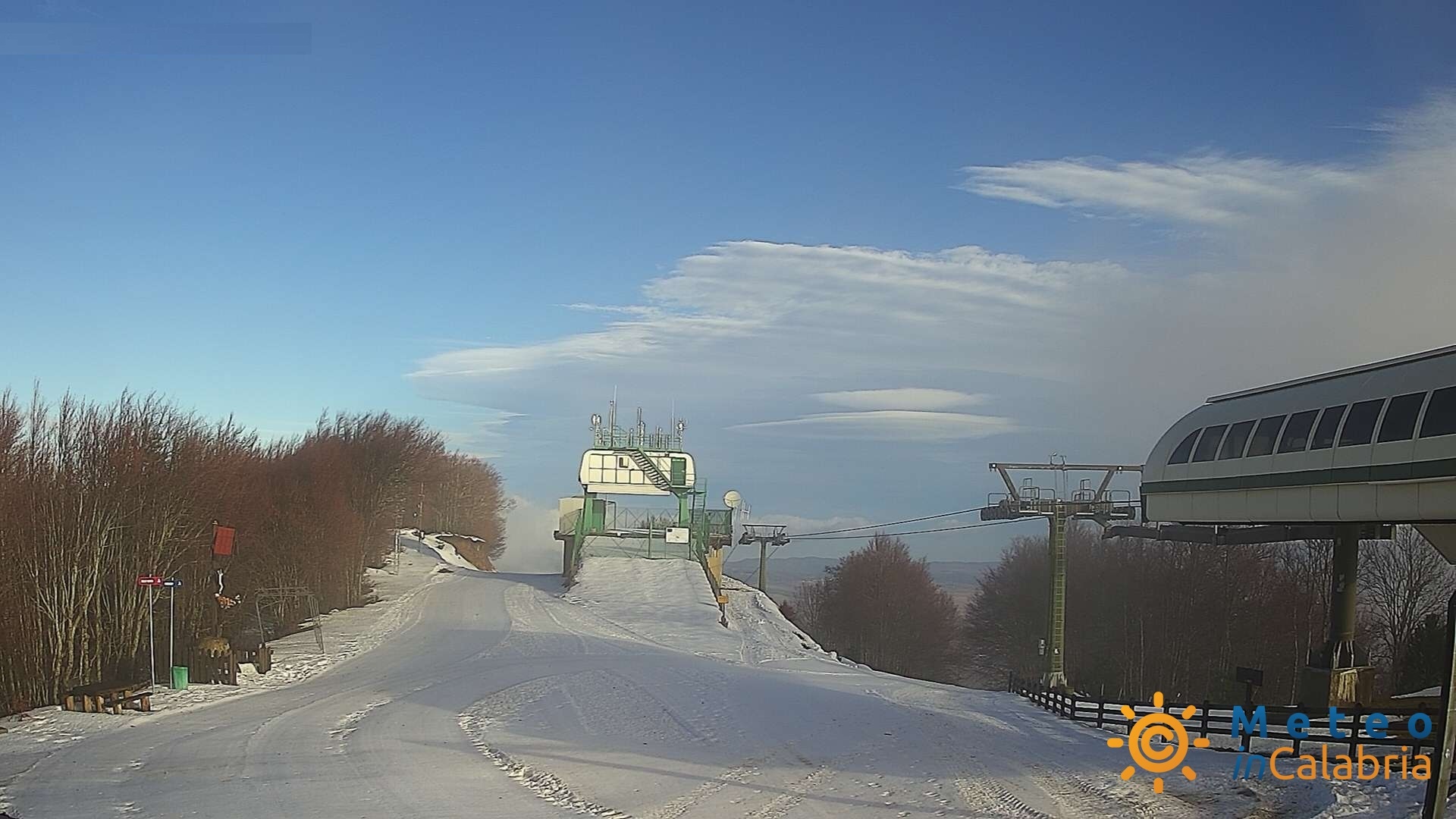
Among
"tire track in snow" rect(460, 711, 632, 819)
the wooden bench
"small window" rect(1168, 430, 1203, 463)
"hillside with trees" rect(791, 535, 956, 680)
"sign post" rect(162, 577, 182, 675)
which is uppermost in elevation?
"small window" rect(1168, 430, 1203, 463)

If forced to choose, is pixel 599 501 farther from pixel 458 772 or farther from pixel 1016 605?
pixel 458 772

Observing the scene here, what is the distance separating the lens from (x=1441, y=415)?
12828 mm

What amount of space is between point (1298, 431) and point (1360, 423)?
149cm

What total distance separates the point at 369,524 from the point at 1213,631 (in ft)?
118

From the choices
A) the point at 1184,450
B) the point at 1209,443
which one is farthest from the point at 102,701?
the point at 1209,443

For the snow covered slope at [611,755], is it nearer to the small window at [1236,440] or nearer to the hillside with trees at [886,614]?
the small window at [1236,440]

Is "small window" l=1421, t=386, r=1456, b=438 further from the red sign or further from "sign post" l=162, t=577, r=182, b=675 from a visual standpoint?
the red sign

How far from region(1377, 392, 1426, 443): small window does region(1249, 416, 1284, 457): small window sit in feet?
→ 7.73

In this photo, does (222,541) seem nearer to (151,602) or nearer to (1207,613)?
(151,602)

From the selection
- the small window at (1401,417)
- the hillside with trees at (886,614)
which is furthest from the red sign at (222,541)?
the hillside with trees at (886,614)

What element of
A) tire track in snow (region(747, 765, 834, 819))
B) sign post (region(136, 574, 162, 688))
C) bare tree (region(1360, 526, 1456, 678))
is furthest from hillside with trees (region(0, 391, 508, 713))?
bare tree (region(1360, 526, 1456, 678))

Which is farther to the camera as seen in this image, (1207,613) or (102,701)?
(1207,613)

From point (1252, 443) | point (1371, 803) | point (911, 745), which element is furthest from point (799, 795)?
point (1252, 443)

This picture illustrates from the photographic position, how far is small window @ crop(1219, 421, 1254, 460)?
54.9 ft
